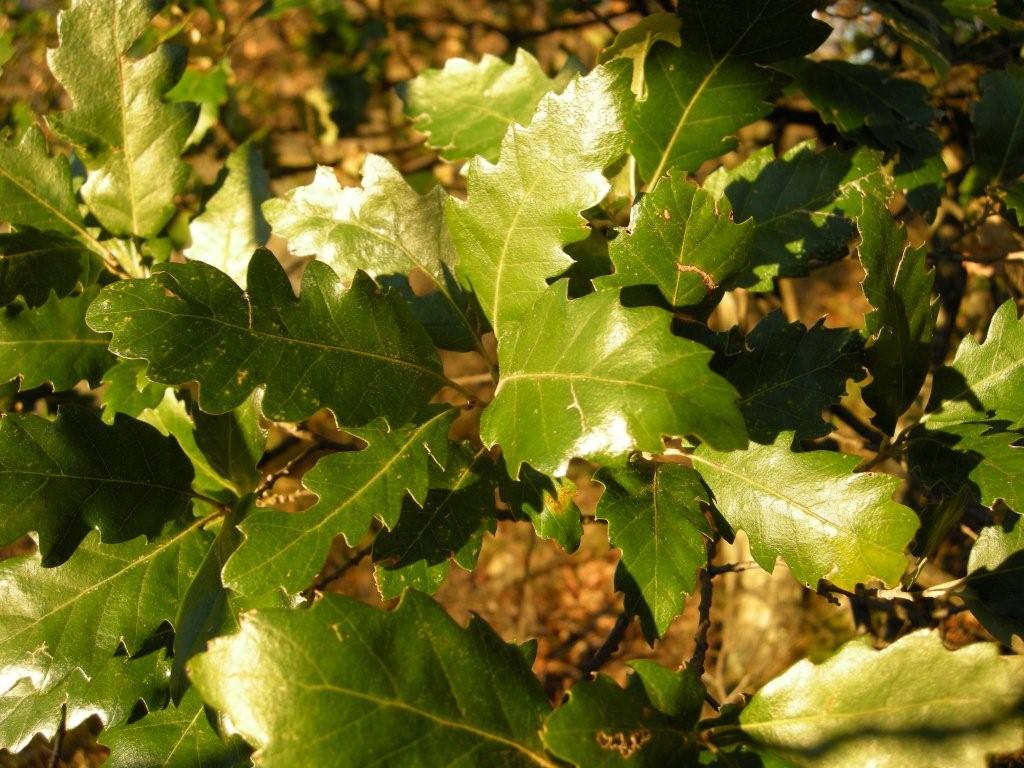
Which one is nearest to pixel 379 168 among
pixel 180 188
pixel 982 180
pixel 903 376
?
pixel 180 188

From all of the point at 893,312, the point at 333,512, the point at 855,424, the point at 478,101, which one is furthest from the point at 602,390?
the point at 855,424

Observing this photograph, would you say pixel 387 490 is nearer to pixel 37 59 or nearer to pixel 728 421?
pixel 728 421

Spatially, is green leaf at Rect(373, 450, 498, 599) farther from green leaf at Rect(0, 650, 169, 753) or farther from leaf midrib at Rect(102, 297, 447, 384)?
green leaf at Rect(0, 650, 169, 753)

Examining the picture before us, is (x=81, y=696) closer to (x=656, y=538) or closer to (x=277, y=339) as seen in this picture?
(x=277, y=339)

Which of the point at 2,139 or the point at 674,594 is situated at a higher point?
the point at 2,139

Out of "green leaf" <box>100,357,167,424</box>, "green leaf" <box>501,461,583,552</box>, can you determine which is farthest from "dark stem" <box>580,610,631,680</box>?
"green leaf" <box>100,357,167,424</box>
